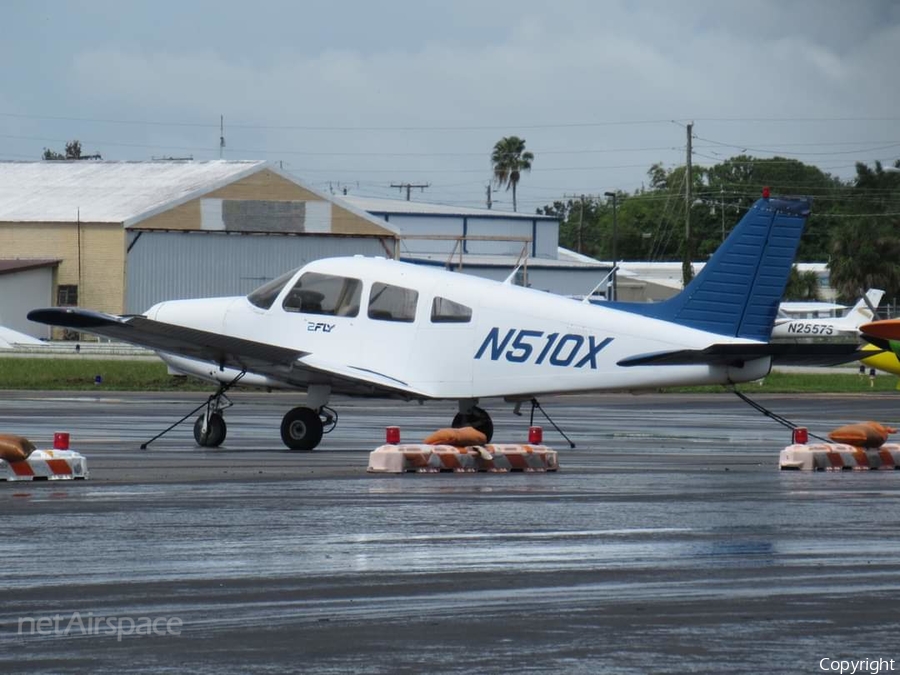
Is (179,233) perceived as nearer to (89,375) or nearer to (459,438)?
(89,375)

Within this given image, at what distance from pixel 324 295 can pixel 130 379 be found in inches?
906

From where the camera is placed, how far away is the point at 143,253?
62438mm

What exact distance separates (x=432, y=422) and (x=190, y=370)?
253 inches

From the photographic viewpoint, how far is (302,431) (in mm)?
18516

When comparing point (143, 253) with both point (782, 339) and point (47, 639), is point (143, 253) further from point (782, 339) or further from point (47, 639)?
Answer: point (47, 639)

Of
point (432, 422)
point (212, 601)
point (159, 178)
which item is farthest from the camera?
point (159, 178)

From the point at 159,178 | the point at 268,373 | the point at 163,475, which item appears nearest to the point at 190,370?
the point at 268,373

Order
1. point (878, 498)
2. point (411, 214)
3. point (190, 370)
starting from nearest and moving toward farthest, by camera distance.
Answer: point (878, 498)
point (190, 370)
point (411, 214)

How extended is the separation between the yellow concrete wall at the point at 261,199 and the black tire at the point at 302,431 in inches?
1778

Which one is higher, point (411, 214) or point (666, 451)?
point (411, 214)

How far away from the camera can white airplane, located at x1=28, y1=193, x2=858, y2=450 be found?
17.6m

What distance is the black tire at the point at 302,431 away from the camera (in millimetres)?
18469

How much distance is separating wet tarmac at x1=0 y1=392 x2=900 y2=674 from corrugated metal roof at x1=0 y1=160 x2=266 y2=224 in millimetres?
49160

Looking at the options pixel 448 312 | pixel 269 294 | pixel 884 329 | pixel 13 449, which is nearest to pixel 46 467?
pixel 13 449
